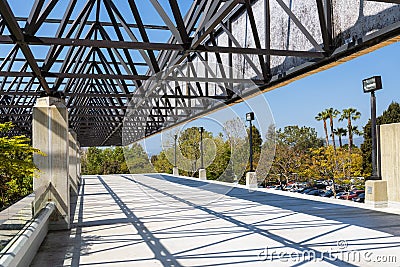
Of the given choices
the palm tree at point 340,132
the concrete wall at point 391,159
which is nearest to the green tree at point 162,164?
the concrete wall at point 391,159

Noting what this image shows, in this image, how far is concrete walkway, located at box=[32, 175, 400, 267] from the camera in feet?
20.6

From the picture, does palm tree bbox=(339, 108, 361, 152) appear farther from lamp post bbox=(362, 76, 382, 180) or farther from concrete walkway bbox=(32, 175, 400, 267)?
lamp post bbox=(362, 76, 382, 180)

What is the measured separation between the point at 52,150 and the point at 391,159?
8.04 m

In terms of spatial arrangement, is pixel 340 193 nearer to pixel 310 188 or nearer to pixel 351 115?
pixel 310 188

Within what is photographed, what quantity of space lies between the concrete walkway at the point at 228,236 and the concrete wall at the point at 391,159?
78 centimetres

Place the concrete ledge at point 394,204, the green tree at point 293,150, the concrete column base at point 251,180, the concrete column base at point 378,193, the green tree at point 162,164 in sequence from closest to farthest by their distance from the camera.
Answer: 1. the concrete ledge at point 394,204
2. the concrete column base at point 378,193
3. the concrete column base at point 251,180
4. the green tree at point 162,164
5. the green tree at point 293,150

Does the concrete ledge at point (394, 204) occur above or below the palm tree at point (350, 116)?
below

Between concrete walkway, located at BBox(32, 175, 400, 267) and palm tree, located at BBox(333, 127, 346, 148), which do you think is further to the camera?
palm tree, located at BBox(333, 127, 346, 148)

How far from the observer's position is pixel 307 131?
4562 cm

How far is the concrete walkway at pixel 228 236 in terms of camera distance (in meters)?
6.29

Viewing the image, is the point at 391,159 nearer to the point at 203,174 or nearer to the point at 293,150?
the point at 203,174

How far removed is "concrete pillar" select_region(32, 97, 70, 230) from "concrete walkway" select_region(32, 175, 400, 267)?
791 mm

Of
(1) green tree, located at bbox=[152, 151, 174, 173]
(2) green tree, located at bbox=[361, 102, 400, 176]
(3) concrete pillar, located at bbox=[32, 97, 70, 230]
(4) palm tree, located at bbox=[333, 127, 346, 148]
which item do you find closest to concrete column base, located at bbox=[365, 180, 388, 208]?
(3) concrete pillar, located at bbox=[32, 97, 70, 230]

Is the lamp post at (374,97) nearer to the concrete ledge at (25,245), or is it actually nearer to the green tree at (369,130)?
the concrete ledge at (25,245)
